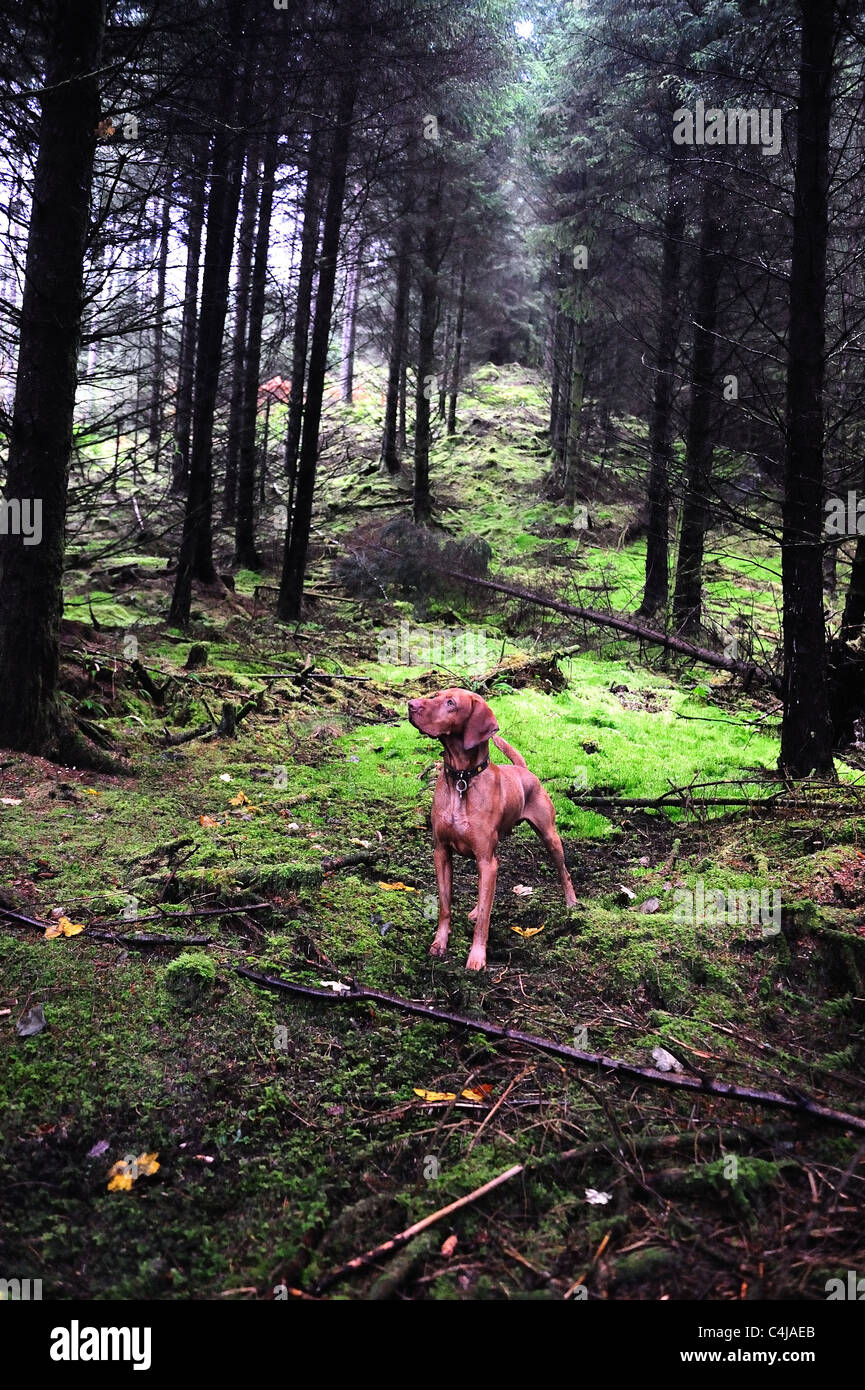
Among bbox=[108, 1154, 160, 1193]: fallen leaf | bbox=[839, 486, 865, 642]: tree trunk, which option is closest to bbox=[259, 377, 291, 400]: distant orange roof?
bbox=[839, 486, 865, 642]: tree trunk

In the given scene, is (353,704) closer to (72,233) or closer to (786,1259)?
(72,233)

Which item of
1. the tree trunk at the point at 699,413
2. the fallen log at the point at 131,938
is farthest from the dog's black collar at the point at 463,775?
the tree trunk at the point at 699,413

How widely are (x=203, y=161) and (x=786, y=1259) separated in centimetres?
1241

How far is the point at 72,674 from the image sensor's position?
728 centimetres

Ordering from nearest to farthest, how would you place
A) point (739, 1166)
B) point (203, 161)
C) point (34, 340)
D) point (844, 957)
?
point (739, 1166) < point (844, 957) < point (34, 340) < point (203, 161)

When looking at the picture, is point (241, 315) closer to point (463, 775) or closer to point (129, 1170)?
point (463, 775)

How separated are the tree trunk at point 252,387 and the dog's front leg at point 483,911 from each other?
1166 cm

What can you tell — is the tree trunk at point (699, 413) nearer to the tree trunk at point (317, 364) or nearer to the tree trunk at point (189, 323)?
the tree trunk at point (317, 364)

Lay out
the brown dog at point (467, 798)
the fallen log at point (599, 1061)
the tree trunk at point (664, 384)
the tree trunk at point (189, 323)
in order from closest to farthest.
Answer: the fallen log at point (599, 1061)
the brown dog at point (467, 798)
the tree trunk at point (189, 323)
the tree trunk at point (664, 384)

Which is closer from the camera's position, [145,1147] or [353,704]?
[145,1147]

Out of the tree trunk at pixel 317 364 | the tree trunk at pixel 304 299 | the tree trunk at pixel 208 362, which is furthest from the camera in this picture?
the tree trunk at pixel 304 299

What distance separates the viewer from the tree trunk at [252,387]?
14.1m
